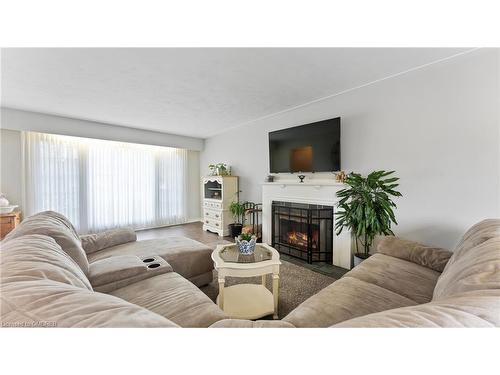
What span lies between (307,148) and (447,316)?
9.10 feet

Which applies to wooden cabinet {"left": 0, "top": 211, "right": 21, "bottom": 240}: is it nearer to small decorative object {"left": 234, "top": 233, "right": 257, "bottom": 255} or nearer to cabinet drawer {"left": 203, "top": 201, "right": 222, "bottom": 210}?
cabinet drawer {"left": 203, "top": 201, "right": 222, "bottom": 210}

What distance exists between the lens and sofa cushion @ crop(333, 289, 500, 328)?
0.56 metres

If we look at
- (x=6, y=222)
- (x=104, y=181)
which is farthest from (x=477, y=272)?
(x=104, y=181)

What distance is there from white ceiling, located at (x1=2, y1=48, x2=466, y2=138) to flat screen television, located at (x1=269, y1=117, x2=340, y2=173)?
17.3 inches

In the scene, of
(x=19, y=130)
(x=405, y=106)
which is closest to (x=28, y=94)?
(x=19, y=130)

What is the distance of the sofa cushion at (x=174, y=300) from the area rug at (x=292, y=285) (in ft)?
2.32

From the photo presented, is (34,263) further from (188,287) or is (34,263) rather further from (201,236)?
(201,236)

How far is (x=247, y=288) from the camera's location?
1890 millimetres

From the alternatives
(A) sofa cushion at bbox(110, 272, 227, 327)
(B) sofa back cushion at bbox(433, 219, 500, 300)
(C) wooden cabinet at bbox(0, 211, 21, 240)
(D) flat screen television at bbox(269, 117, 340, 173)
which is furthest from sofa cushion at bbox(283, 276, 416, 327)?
(C) wooden cabinet at bbox(0, 211, 21, 240)

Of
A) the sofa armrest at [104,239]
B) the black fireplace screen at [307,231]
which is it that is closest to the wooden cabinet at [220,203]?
the black fireplace screen at [307,231]
